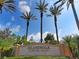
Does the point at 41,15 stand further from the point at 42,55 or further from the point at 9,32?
the point at 42,55

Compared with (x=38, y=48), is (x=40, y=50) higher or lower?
lower

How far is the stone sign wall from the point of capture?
216ft

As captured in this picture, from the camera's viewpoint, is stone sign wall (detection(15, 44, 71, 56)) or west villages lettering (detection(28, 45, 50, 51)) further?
west villages lettering (detection(28, 45, 50, 51))

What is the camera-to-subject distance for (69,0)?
169 ft

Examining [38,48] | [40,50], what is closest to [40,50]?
[40,50]

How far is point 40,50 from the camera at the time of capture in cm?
6675

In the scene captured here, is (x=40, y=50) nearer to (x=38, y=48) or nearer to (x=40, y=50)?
(x=40, y=50)

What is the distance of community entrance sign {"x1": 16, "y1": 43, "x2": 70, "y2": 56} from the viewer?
65.9 m

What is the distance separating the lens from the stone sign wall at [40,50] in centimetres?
6589

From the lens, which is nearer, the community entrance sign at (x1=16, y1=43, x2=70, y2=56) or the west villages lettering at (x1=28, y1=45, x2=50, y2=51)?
the community entrance sign at (x1=16, y1=43, x2=70, y2=56)

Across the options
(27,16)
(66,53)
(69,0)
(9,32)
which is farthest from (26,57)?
(27,16)

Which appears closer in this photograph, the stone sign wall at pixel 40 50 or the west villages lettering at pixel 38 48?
the stone sign wall at pixel 40 50

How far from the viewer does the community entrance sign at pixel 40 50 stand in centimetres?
6594

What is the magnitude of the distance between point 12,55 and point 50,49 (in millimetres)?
8813
